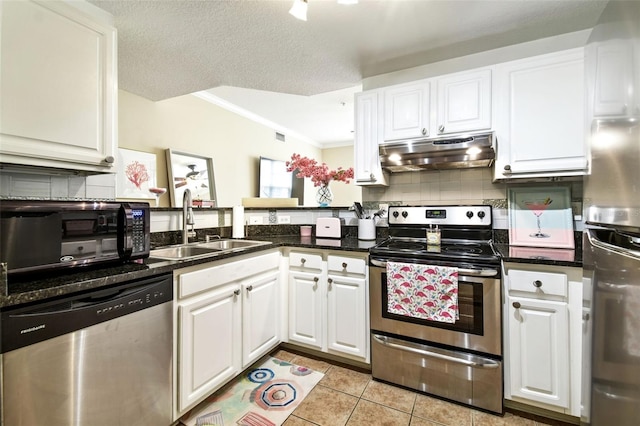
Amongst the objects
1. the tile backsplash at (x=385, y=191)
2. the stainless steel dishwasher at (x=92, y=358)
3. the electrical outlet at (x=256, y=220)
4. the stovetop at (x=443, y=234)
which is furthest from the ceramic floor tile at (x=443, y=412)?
the electrical outlet at (x=256, y=220)

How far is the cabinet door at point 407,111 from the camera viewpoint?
2070 millimetres

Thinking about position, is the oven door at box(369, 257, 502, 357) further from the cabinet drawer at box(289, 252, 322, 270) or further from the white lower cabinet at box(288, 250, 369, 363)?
the cabinet drawer at box(289, 252, 322, 270)

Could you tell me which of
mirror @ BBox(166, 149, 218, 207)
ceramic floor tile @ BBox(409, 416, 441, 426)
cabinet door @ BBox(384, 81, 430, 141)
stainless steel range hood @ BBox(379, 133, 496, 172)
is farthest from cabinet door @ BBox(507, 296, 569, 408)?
mirror @ BBox(166, 149, 218, 207)

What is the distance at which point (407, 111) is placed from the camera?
2.13 meters

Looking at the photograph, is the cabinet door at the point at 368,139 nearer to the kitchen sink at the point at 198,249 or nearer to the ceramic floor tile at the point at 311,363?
the kitchen sink at the point at 198,249

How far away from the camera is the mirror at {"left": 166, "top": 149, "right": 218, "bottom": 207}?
311 centimetres

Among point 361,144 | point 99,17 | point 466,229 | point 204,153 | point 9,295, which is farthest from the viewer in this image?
point 204,153

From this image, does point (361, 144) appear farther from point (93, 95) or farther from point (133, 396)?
point (133, 396)

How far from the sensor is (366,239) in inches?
92.4

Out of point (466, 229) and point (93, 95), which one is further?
point (466, 229)

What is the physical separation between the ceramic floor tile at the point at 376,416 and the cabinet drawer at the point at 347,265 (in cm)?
80

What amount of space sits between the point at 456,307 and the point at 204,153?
327 cm

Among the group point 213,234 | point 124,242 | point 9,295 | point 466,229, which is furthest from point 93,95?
point 466,229

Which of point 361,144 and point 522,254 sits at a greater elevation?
point 361,144
